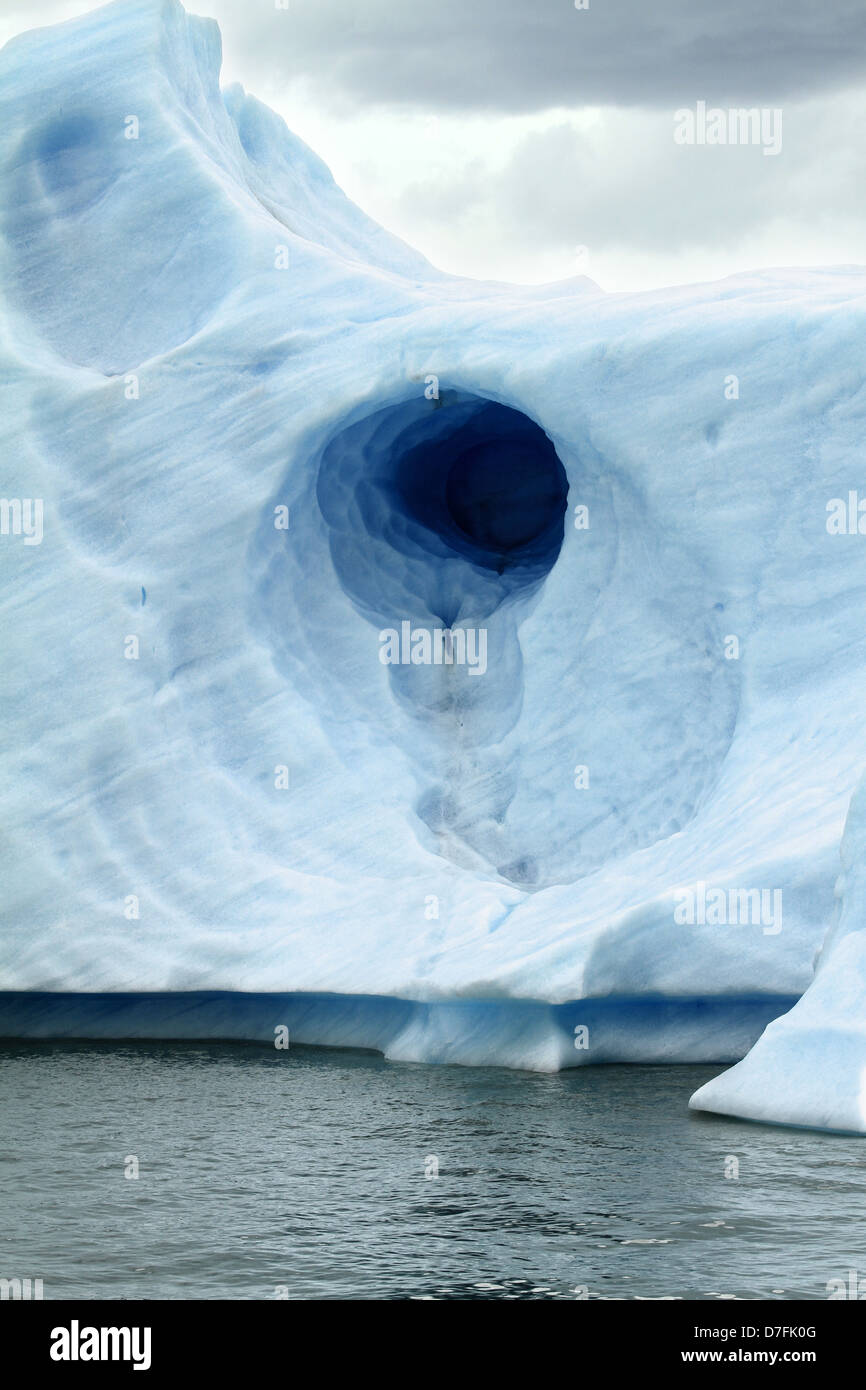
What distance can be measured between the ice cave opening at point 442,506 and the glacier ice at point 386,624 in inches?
1.3

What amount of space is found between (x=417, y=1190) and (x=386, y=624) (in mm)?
5541

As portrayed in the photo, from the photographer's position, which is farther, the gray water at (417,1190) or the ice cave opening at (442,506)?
the ice cave opening at (442,506)

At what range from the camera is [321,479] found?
12.0 m

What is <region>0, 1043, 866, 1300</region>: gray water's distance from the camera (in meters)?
5.75

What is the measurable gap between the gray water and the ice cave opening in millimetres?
3818

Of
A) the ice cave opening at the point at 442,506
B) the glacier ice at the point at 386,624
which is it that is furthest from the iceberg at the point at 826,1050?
the ice cave opening at the point at 442,506

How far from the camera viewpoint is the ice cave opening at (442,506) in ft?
39.7

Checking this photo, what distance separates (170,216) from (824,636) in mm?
5549

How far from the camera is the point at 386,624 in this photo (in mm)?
11930

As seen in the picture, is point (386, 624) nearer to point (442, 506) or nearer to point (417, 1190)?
point (442, 506)

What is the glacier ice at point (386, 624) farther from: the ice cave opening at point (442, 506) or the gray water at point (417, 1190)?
the gray water at point (417, 1190)

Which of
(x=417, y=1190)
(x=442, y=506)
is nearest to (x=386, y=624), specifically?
(x=442, y=506)

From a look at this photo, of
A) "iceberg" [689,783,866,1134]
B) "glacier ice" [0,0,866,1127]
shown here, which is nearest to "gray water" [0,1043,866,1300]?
"iceberg" [689,783,866,1134]
